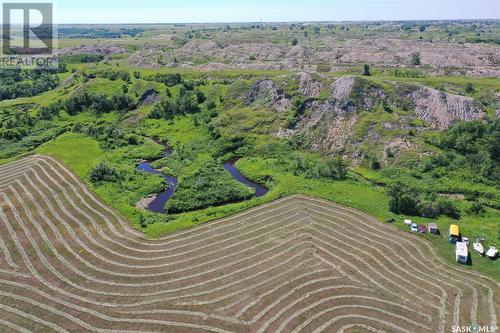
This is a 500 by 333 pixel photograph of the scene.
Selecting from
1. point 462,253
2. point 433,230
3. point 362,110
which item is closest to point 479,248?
point 462,253

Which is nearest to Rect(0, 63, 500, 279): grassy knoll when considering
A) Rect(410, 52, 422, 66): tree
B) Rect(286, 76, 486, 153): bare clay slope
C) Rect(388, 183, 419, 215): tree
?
Rect(388, 183, 419, 215): tree

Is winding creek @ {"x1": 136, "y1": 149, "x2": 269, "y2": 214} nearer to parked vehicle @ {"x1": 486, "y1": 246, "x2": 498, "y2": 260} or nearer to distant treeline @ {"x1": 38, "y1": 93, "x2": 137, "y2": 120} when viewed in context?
parked vehicle @ {"x1": 486, "y1": 246, "x2": 498, "y2": 260}

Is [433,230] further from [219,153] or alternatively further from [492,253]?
[219,153]

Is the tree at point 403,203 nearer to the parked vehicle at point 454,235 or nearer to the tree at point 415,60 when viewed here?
the parked vehicle at point 454,235

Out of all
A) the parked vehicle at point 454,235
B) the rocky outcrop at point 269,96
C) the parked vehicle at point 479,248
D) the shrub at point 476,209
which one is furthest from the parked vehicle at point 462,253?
the rocky outcrop at point 269,96

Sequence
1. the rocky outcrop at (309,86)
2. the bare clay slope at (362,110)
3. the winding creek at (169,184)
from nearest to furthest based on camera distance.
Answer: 1. the winding creek at (169,184)
2. the bare clay slope at (362,110)
3. the rocky outcrop at (309,86)

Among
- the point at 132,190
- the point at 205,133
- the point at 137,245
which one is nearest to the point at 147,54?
the point at 205,133
